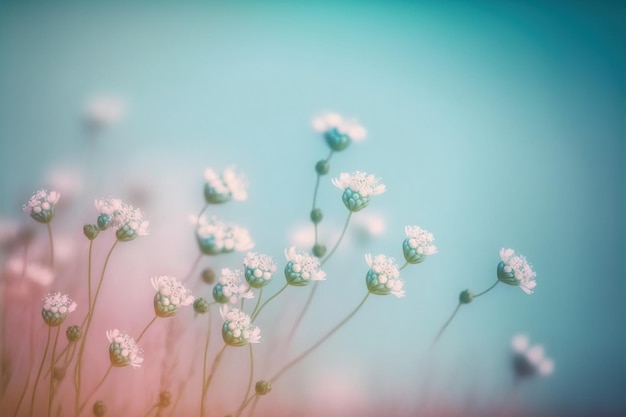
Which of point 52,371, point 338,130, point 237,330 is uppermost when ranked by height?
point 338,130

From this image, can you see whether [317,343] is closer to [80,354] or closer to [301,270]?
[301,270]

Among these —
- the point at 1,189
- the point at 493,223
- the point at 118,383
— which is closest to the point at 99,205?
the point at 1,189

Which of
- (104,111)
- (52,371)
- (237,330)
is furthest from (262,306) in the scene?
(104,111)

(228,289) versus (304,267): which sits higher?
(304,267)

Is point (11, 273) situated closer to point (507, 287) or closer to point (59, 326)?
point (59, 326)

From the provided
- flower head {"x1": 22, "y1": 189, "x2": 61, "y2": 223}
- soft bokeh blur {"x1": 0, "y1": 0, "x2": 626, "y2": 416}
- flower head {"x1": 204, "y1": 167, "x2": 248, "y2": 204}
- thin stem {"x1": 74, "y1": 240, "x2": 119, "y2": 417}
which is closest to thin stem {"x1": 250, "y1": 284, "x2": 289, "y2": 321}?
soft bokeh blur {"x1": 0, "y1": 0, "x2": 626, "y2": 416}

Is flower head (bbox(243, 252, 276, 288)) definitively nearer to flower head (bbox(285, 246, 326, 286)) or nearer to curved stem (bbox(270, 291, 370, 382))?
flower head (bbox(285, 246, 326, 286))
